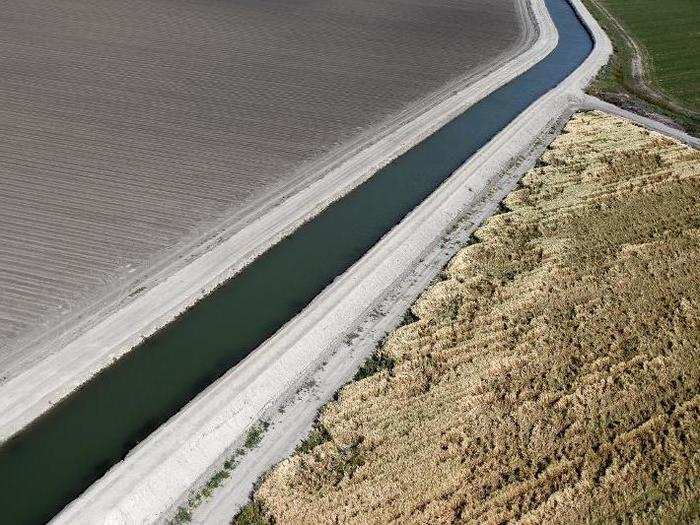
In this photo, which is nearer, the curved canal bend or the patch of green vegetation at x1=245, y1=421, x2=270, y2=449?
the curved canal bend

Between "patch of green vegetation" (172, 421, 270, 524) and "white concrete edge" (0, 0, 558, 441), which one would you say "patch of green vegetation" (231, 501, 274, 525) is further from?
"white concrete edge" (0, 0, 558, 441)

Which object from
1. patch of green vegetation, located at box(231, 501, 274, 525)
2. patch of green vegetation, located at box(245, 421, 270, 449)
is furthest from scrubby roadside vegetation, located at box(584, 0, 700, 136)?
patch of green vegetation, located at box(231, 501, 274, 525)

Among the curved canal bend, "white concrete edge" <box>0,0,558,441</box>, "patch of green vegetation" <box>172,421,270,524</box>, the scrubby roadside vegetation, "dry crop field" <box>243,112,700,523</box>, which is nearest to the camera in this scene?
"patch of green vegetation" <box>172,421,270,524</box>

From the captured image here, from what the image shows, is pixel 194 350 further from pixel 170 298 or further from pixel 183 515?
pixel 183 515

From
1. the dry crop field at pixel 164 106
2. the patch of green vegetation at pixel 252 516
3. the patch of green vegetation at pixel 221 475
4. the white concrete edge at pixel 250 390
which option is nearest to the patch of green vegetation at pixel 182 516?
the patch of green vegetation at pixel 221 475

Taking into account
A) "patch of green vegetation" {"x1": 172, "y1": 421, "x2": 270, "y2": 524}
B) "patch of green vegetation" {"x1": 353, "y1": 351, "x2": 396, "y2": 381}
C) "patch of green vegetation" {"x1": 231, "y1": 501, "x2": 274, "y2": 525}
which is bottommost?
"patch of green vegetation" {"x1": 231, "y1": 501, "x2": 274, "y2": 525}

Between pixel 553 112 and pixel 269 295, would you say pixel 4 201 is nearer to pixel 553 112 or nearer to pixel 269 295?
pixel 269 295
